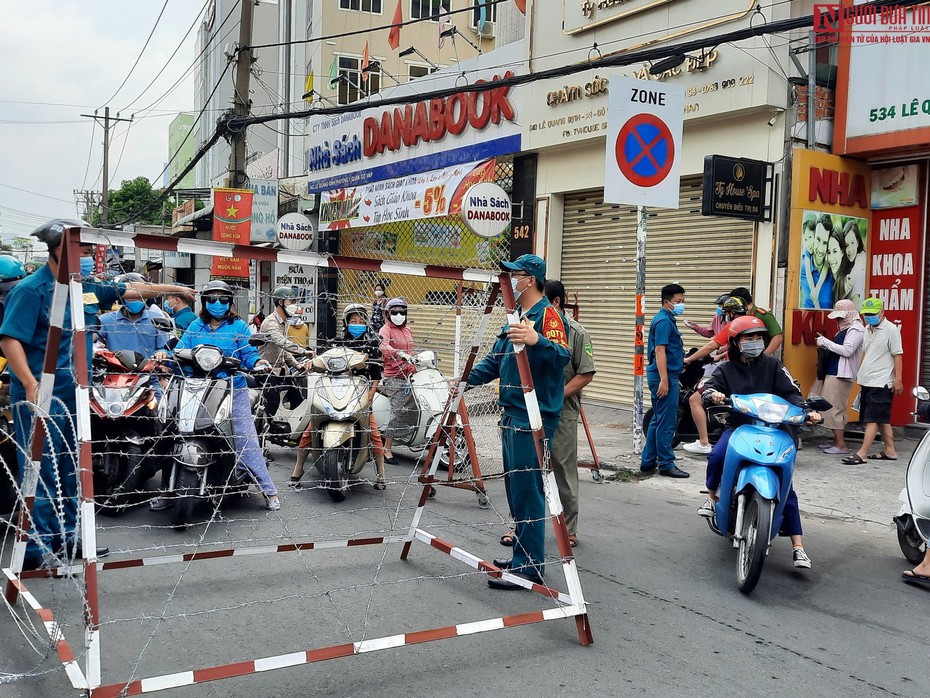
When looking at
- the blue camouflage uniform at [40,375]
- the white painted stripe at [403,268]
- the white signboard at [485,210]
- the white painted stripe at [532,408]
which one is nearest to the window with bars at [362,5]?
the white signboard at [485,210]

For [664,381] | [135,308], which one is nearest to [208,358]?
[135,308]

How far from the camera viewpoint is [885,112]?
388 inches

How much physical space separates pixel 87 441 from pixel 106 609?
1749 mm

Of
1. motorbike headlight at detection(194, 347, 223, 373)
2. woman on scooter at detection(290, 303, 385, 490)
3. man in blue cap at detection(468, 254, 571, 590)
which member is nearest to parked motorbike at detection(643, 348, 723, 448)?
woman on scooter at detection(290, 303, 385, 490)

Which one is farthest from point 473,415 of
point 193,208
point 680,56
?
point 193,208

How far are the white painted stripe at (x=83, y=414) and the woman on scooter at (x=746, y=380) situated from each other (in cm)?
382

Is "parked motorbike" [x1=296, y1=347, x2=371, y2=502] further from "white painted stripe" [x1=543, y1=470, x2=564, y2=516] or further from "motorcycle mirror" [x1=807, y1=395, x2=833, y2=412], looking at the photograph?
"motorcycle mirror" [x1=807, y1=395, x2=833, y2=412]

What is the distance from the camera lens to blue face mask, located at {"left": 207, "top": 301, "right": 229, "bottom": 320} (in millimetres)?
6922

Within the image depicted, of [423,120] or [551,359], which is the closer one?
[551,359]

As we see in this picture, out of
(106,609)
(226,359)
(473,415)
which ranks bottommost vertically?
(106,609)

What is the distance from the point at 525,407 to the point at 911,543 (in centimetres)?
296

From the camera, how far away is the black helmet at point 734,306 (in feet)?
29.7

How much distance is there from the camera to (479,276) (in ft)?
15.1

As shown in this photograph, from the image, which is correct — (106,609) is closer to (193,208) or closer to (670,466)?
(670,466)
